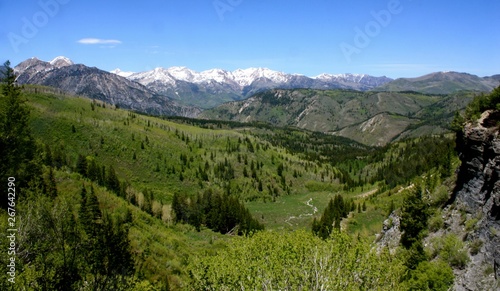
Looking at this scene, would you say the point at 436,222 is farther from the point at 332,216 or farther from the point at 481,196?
the point at 332,216

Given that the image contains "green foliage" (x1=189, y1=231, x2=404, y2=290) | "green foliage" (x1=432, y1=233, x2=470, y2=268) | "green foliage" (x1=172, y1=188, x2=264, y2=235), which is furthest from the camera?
"green foliage" (x1=172, y1=188, x2=264, y2=235)

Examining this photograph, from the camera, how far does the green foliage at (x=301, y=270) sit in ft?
79.5

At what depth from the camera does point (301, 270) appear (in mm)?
25625

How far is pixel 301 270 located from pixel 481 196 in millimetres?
25868

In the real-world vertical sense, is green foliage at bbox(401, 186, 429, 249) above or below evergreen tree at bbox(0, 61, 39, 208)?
below

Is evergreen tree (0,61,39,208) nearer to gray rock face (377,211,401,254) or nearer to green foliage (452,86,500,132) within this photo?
gray rock face (377,211,401,254)

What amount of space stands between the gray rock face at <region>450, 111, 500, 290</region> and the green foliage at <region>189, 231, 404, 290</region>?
10266 mm

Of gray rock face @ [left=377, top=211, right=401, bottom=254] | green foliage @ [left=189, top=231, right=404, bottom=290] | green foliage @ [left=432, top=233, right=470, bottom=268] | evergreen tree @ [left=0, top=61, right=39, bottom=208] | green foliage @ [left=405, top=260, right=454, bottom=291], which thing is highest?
evergreen tree @ [left=0, top=61, right=39, bottom=208]

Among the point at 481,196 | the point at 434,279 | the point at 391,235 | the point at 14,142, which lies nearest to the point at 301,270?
the point at 434,279

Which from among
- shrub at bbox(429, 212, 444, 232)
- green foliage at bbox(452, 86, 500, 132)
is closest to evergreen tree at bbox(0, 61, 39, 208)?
shrub at bbox(429, 212, 444, 232)

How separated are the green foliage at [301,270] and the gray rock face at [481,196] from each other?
33.7 ft

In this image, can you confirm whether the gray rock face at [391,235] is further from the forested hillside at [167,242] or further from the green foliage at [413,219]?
the green foliage at [413,219]

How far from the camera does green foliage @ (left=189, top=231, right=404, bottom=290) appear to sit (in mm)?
24234

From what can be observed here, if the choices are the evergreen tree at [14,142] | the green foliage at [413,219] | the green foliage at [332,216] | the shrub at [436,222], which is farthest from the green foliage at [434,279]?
the green foliage at [332,216]
